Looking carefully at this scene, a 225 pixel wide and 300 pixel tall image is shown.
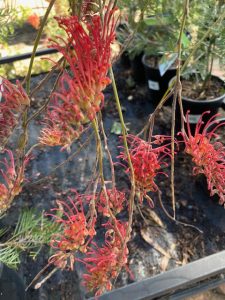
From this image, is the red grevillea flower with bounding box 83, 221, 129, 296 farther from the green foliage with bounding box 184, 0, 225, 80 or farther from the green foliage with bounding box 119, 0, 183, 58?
the green foliage with bounding box 184, 0, 225, 80

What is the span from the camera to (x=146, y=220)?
1.07 metres

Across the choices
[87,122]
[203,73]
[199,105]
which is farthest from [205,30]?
[87,122]

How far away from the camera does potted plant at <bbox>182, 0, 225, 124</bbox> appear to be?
3.43 feet

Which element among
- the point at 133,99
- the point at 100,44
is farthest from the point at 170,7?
the point at 100,44

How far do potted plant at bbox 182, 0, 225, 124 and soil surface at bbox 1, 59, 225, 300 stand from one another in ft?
0.56

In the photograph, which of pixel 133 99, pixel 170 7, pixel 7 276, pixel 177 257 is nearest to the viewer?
pixel 7 276

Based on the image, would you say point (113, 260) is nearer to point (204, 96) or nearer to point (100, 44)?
point (100, 44)

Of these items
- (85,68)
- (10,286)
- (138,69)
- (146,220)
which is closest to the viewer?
(85,68)

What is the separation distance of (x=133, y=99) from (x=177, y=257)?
827 millimetres

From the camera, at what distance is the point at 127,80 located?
1707 millimetres

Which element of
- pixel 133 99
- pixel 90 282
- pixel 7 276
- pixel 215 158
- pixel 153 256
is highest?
pixel 215 158

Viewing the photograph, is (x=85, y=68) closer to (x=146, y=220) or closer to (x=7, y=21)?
(x=7, y=21)

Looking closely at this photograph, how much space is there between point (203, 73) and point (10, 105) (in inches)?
36.4

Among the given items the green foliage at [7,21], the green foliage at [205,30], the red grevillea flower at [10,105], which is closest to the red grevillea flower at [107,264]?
the red grevillea flower at [10,105]
